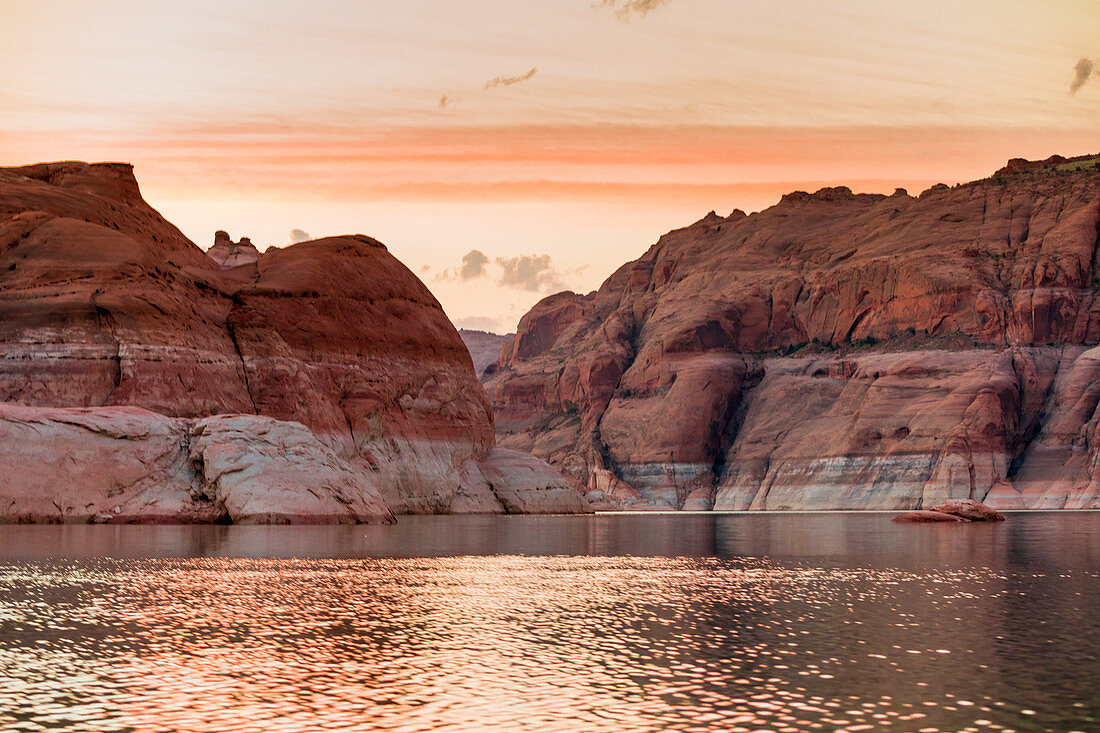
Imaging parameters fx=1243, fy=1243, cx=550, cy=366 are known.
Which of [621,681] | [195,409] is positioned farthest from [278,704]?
[195,409]

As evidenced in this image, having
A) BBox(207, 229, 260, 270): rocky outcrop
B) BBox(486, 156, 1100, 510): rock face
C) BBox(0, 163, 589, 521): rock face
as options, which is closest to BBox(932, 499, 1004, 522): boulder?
BBox(0, 163, 589, 521): rock face

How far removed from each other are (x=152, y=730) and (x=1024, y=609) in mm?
17830

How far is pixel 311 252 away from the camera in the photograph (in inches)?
3893

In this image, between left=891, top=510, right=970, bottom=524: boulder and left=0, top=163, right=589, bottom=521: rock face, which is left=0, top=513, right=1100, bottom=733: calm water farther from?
left=891, top=510, right=970, bottom=524: boulder

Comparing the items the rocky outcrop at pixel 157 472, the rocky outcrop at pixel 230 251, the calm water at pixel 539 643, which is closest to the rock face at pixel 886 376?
the rocky outcrop at pixel 230 251

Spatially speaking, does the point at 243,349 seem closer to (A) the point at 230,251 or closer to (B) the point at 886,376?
(A) the point at 230,251

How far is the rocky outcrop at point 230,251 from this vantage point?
16138 cm

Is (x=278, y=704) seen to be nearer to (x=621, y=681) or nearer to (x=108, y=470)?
(x=621, y=681)

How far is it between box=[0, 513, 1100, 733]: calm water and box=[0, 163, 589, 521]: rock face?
95.3 feet

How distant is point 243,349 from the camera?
8662 centimetres

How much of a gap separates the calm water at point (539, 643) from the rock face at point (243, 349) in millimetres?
29040

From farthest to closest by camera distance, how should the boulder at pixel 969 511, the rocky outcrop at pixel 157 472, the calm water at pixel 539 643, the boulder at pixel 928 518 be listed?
1. the boulder at pixel 969 511
2. the boulder at pixel 928 518
3. the rocky outcrop at pixel 157 472
4. the calm water at pixel 539 643

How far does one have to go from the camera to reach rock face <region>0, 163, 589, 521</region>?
66.9m

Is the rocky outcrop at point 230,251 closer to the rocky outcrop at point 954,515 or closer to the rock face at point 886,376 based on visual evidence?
the rock face at point 886,376
